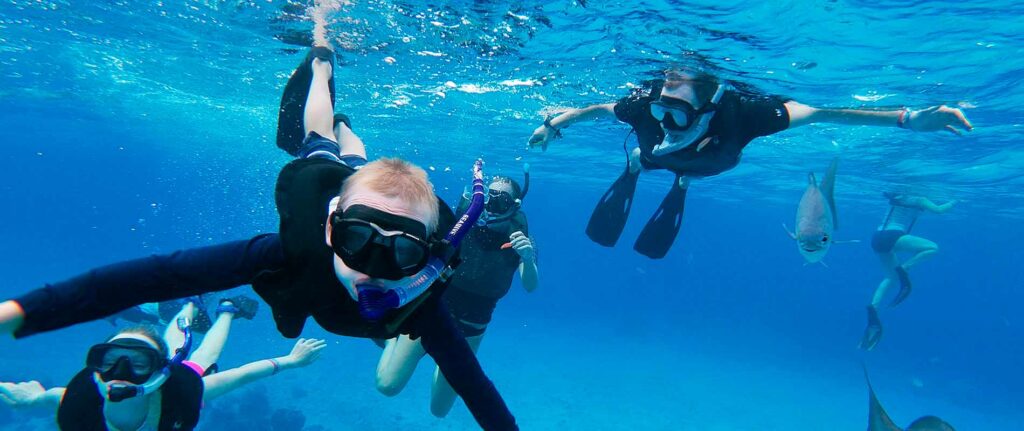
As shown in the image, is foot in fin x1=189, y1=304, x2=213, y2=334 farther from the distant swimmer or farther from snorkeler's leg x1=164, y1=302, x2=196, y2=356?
the distant swimmer

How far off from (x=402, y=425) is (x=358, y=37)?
14.6m

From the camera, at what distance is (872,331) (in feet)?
48.8

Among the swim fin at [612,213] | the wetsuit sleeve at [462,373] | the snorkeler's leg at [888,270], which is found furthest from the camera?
the snorkeler's leg at [888,270]

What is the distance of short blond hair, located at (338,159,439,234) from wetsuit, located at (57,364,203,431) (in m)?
3.96

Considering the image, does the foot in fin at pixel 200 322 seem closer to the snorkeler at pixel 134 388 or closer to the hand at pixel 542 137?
the snorkeler at pixel 134 388

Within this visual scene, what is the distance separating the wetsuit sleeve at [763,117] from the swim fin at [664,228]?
206 cm

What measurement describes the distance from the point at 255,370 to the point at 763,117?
7.61 m

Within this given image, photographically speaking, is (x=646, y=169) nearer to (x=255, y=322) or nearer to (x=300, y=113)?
(x=300, y=113)

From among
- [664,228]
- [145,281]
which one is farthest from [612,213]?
[145,281]

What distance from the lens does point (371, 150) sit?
120ft

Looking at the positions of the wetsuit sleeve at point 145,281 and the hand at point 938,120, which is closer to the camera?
the wetsuit sleeve at point 145,281

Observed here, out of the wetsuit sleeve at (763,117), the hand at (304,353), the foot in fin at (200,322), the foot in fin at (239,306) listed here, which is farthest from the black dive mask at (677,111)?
the foot in fin at (200,322)

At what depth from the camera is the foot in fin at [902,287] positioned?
1462 centimetres

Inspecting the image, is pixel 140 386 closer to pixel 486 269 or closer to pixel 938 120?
pixel 486 269
